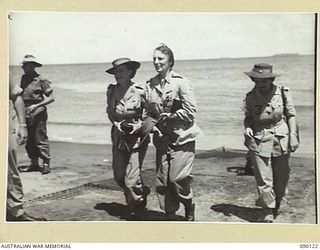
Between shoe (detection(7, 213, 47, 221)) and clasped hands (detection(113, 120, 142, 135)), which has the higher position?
clasped hands (detection(113, 120, 142, 135))

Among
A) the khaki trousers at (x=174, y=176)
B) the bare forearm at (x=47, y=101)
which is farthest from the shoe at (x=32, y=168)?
the khaki trousers at (x=174, y=176)

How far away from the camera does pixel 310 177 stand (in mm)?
2092

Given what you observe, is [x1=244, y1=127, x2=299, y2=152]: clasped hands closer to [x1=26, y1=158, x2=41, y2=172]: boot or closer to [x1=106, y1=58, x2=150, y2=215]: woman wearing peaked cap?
[x1=106, y1=58, x2=150, y2=215]: woman wearing peaked cap

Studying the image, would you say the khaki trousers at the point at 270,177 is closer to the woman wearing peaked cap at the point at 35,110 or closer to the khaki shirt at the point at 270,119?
the khaki shirt at the point at 270,119

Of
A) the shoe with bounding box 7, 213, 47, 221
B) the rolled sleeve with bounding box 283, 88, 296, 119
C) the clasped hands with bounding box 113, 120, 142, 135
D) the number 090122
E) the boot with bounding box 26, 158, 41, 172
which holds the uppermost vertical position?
the rolled sleeve with bounding box 283, 88, 296, 119

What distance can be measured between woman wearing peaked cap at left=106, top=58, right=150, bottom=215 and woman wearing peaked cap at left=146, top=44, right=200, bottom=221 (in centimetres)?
6

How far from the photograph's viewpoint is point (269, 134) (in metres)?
2.06

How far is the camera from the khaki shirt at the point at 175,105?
2.07 m

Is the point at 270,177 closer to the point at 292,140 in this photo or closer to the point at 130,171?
the point at 292,140

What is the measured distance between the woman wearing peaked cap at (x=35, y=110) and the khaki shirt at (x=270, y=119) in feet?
2.88

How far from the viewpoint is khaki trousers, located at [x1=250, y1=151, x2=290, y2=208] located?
2.07 m

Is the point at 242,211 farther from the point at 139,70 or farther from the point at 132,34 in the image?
the point at 132,34

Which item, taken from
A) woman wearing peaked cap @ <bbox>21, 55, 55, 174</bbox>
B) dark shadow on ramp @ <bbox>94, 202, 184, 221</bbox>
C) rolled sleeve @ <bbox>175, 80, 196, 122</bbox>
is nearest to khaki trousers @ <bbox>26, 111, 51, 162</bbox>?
woman wearing peaked cap @ <bbox>21, 55, 55, 174</bbox>

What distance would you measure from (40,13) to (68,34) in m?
0.15
